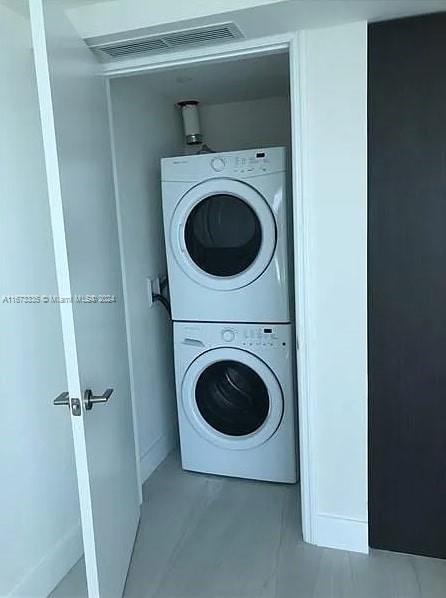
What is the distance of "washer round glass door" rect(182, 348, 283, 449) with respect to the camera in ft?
7.95

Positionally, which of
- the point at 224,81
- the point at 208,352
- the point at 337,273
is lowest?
the point at 208,352

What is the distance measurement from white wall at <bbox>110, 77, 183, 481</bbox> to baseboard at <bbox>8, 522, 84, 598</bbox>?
0.64m

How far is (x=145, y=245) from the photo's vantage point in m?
2.62

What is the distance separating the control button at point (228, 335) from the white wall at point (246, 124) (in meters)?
1.32

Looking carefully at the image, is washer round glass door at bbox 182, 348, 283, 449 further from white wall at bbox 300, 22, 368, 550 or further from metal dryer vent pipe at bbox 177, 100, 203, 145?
metal dryer vent pipe at bbox 177, 100, 203, 145

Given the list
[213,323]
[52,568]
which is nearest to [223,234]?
[213,323]

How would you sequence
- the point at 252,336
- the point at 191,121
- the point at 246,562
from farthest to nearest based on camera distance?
the point at 191,121 → the point at 252,336 → the point at 246,562

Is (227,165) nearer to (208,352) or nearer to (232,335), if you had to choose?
(232,335)

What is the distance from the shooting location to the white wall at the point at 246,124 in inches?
118

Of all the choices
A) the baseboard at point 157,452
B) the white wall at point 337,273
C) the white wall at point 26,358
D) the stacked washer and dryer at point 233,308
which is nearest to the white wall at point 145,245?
the baseboard at point 157,452

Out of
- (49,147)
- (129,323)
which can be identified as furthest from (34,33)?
(129,323)

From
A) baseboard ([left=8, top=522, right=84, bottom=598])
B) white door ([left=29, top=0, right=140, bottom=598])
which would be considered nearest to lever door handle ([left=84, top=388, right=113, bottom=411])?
white door ([left=29, top=0, right=140, bottom=598])

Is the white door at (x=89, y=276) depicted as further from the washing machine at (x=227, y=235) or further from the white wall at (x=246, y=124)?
the white wall at (x=246, y=124)

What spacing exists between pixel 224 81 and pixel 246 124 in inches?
23.3
